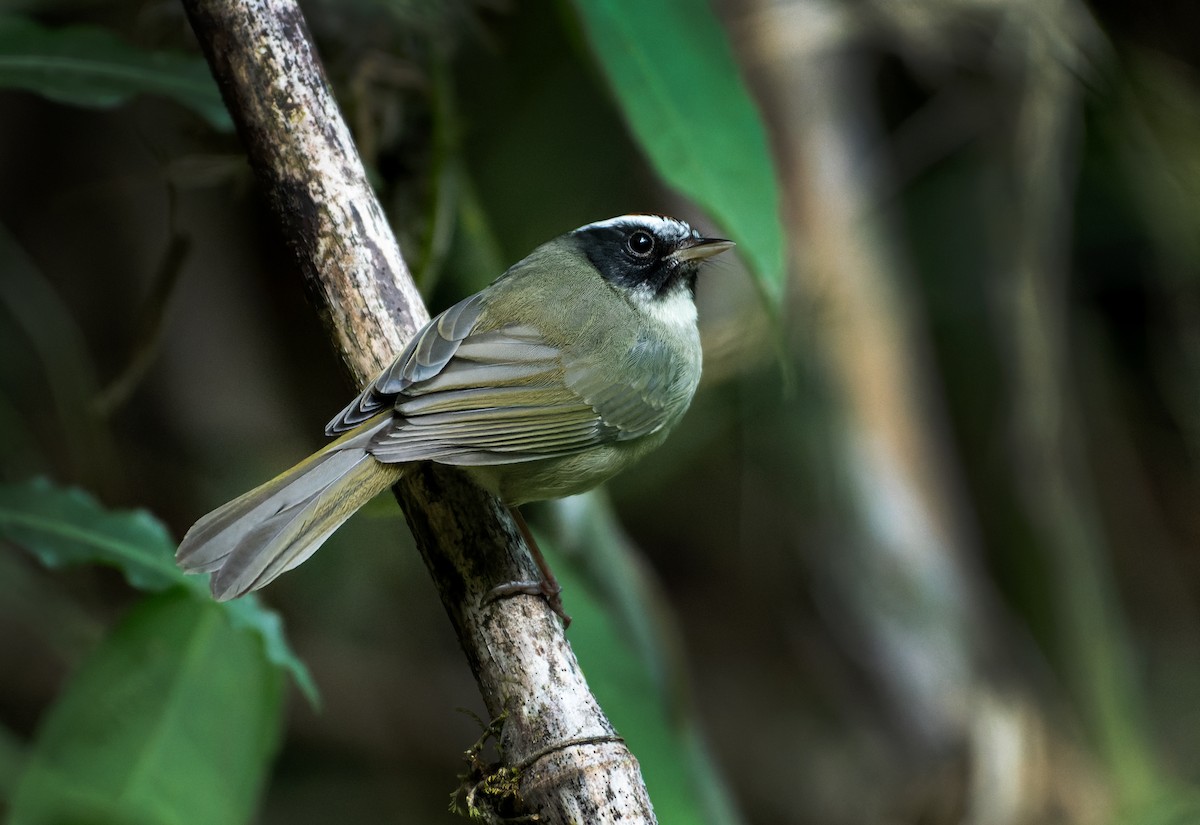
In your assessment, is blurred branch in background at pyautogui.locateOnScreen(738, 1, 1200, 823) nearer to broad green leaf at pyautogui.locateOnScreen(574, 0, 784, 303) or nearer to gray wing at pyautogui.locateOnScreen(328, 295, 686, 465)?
broad green leaf at pyautogui.locateOnScreen(574, 0, 784, 303)

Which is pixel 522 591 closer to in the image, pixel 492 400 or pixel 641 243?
pixel 492 400

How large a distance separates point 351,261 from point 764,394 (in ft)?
9.65

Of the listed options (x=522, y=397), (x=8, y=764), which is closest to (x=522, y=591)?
(x=522, y=397)

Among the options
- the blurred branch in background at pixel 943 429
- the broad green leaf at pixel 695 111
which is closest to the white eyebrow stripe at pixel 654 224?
the broad green leaf at pixel 695 111

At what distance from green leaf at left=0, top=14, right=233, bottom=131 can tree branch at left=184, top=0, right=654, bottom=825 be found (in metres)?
0.50

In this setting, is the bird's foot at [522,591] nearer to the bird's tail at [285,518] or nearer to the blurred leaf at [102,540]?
the bird's tail at [285,518]

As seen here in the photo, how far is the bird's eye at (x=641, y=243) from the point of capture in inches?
113

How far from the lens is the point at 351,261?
2076 millimetres

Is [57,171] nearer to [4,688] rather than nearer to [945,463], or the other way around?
[4,688]

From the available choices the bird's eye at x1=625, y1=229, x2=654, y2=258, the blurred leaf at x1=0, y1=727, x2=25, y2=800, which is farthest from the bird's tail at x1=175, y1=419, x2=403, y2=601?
the blurred leaf at x1=0, y1=727, x2=25, y2=800

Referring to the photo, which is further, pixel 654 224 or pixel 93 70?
pixel 654 224

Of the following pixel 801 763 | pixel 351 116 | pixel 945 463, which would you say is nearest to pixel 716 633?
pixel 801 763

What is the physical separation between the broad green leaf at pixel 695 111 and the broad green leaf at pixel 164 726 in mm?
1381

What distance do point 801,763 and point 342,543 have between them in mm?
2649
